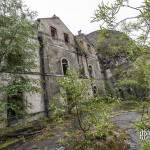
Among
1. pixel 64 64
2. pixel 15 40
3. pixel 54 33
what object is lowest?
pixel 15 40

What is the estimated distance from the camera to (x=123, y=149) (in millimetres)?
9023

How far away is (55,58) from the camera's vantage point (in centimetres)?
2217

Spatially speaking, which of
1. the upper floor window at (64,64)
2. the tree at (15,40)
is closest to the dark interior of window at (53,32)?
the upper floor window at (64,64)

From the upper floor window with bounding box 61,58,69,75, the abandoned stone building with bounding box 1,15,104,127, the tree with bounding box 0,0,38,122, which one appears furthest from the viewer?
the upper floor window with bounding box 61,58,69,75

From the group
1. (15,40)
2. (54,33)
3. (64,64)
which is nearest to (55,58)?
(64,64)

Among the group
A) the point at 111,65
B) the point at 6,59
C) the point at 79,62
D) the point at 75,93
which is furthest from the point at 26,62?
the point at 111,65

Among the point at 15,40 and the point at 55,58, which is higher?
the point at 55,58

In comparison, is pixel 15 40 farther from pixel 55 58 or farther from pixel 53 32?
pixel 53 32

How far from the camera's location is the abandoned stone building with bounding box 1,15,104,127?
18.9 meters

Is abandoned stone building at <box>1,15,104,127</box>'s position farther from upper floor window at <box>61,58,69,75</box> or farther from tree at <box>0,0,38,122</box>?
tree at <box>0,0,38,122</box>

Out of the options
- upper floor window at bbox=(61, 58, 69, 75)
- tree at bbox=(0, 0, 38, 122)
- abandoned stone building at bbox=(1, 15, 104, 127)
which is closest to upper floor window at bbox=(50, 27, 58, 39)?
abandoned stone building at bbox=(1, 15, 104, 127)

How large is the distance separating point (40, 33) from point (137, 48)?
57.4ft

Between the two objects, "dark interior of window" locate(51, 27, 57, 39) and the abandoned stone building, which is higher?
"dark interior of window" locate(51, 27, 57, 39)

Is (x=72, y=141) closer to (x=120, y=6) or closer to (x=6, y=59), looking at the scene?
(x=120, y=6)
